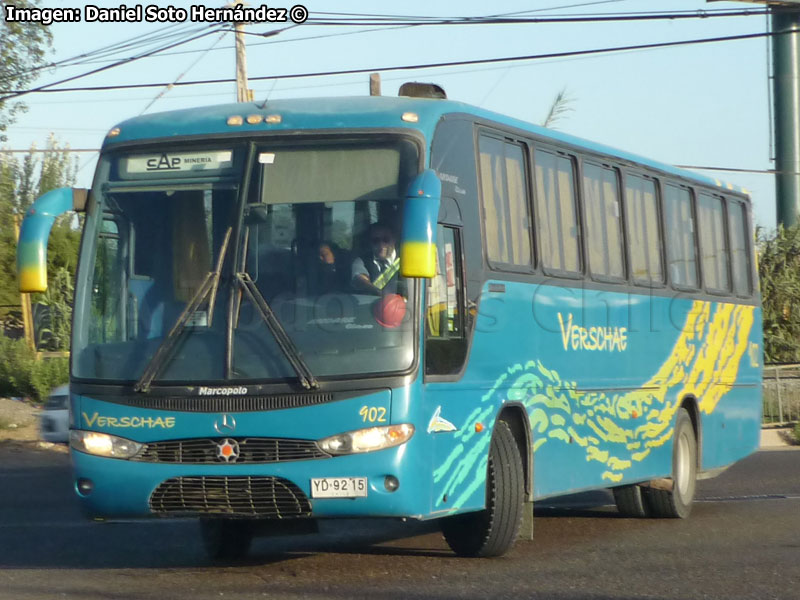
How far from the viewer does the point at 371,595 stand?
821 cm

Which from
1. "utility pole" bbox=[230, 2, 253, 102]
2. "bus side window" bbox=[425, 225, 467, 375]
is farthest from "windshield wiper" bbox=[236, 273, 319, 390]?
"utility pole" bbox=[230, 2, 253, 102]

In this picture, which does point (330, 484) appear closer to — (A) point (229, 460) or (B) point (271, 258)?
(A) point (229, 460)

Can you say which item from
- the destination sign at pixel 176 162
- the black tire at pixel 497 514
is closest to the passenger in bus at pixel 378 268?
the destination sign at pixel 176 162

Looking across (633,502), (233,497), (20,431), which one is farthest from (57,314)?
(233,497)

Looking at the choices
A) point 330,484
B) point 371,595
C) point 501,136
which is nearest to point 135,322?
point 330,484

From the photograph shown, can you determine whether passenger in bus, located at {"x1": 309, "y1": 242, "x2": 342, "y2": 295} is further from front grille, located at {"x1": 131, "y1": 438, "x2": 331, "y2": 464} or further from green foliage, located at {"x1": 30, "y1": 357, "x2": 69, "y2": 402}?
green foliage, located at {"x1": 30, "y1": 357, "x2": 69, "y2": 402}

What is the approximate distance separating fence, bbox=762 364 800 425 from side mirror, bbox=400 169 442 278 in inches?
729

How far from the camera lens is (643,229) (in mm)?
12875

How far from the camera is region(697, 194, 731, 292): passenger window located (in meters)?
14.5

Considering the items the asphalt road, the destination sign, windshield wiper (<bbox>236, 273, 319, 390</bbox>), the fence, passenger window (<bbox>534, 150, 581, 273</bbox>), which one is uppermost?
the destination sign

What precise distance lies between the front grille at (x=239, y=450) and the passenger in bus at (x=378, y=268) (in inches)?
39.3

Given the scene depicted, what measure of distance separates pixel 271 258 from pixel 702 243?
6.85 metres

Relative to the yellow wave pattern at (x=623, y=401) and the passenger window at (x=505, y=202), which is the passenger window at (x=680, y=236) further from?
the passenger window at (x=505, y=202)

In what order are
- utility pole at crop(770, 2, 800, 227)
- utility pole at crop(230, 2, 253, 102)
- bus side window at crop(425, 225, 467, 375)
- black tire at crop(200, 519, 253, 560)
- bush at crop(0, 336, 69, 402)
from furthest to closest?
utility pole at crop(770, 2, 800, 227) < bush at crop(0, 336, 69, 402) < utility pole at crop(230, 2, 253, 102) < black tire at crop(200, 519, 253, 560) < bus side window at crop(425, 225, 467, 375)
